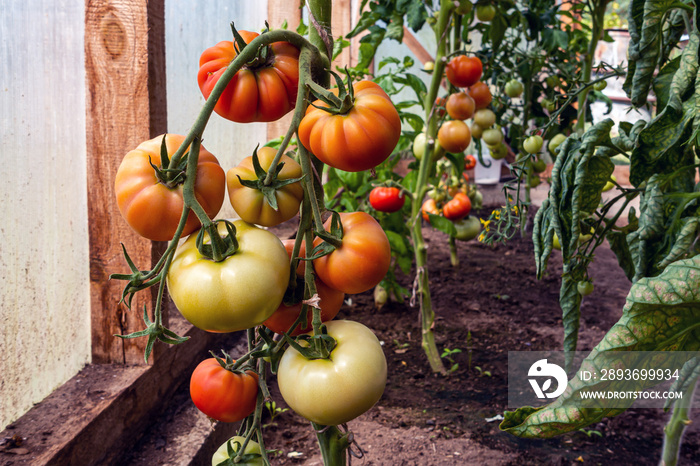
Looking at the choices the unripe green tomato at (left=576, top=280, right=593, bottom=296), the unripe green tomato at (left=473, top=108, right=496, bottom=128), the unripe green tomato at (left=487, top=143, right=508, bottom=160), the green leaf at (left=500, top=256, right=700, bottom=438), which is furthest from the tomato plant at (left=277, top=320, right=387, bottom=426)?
the unripe green tomato at (left=487, top=143, right=508, bottom=160)

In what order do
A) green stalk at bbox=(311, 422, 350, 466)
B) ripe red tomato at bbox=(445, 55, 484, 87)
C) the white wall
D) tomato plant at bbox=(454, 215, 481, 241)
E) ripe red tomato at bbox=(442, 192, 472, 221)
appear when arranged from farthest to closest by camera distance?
tomato plant at bbox=(454, 215, 481, 241) < ripe red tomato at bbox=(442, 192, 472, 221) < ripe red tomato at bbox=(445, 55, 484, 87) < the white wall < green stalk at bbox=(311, 422, 350, 466)

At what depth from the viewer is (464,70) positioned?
5.91 feet

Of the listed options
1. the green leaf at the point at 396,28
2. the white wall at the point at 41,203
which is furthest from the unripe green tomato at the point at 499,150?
the white wall at the point at 41,203

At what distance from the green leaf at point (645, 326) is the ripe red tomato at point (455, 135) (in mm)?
1273

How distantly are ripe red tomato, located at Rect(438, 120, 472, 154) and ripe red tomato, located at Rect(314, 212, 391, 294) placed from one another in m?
1.39

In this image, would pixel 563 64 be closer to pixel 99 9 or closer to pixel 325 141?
pixel 99 9

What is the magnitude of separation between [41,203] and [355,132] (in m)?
0.87

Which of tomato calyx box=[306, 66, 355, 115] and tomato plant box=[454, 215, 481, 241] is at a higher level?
tomato calyx box=[306, 66, 355, 115]

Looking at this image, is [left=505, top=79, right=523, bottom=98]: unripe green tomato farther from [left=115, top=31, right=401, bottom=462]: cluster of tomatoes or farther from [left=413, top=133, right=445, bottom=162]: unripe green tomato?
[left=115, top=31, right=401, bottom=462]: cluster of tomatoes

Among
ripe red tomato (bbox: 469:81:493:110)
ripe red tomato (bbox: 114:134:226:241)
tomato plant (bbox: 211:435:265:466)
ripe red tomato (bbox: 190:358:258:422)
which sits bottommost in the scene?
tomato plant (bbox: 211:435:265:466)

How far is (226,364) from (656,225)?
0.65 meters

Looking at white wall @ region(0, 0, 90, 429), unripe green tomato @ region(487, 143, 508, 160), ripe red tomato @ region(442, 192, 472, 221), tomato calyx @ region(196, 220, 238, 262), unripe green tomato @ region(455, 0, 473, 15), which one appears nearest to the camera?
tomato calyx @ region(196, 220, 238, 262)

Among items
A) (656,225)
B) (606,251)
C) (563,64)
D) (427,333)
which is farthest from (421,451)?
(606,251)

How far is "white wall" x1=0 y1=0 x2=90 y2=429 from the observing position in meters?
0.96
